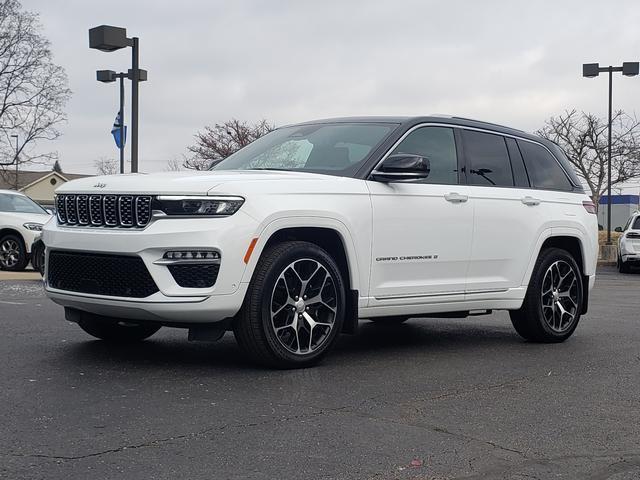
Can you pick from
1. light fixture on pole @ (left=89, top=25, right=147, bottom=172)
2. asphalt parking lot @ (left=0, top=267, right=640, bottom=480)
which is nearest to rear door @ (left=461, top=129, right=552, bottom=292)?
asphalt parking lot @ (left=0, top=267, right=640, bottom=480)

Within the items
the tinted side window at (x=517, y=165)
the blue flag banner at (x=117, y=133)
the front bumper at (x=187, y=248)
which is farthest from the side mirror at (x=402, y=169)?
the blue flag banner at (x=117, y=133)

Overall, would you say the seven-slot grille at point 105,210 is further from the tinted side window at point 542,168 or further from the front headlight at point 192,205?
the tinted side window at point 542,168

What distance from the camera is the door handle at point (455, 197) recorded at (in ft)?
23.4

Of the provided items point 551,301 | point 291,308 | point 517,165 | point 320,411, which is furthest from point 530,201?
point 320,411

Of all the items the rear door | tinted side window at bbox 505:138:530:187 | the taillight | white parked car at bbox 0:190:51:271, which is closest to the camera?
the rear door

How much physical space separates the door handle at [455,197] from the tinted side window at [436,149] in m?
0.13

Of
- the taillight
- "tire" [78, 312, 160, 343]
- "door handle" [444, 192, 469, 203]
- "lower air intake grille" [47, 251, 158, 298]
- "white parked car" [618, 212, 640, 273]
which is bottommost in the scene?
"white parked car" [618, 212, 640, 273]

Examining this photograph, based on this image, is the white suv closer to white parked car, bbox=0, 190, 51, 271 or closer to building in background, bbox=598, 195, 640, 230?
white parked car, bbox=0, 190, 51, 271

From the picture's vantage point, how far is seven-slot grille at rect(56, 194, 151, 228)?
579 cm

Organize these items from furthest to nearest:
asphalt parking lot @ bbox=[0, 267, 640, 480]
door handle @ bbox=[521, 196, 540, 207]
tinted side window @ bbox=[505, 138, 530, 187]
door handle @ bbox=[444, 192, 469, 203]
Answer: tinted side window @ bbox=[505, 138, 530, 187]
door handle @ bbox=[521, 196, 540, 207]
door handle @ bbox=[444, 192, 469, 203]
asphalt parking lot @ bbox=[0, 267, 640, 480]

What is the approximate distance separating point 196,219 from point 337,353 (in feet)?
6.19

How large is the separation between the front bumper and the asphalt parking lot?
41 cm

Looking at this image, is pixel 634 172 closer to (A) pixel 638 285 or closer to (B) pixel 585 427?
(A) pixel 638 285

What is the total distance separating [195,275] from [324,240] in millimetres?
1097
